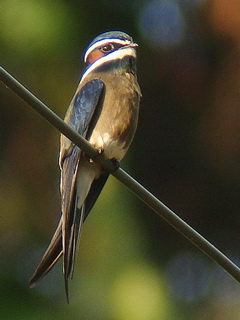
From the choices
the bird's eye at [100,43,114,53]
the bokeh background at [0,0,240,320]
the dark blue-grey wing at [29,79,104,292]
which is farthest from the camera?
the bokeh background at [0,0,240,320]

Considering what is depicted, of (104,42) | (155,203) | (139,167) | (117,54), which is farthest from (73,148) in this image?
(139,167)

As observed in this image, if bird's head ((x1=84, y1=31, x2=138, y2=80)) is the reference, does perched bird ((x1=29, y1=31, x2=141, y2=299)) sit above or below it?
below

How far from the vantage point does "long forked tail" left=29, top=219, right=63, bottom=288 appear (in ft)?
11.0

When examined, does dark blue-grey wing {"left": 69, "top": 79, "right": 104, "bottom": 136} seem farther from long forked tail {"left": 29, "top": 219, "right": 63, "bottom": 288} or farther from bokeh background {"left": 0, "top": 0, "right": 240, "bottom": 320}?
bokeh background {"left": 0, "top": 0, "right": 240, "bottom": 320}

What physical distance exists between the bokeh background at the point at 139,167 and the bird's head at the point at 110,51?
1.07 m

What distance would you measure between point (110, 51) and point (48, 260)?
1.26 m

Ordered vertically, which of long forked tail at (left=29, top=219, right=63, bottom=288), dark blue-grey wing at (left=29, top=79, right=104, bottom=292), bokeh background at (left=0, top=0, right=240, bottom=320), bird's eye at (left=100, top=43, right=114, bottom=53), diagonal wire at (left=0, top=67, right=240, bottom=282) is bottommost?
bokeh background at (left=0, top=0, right=240, bottom=320)

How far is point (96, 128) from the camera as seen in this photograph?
13.3 ft

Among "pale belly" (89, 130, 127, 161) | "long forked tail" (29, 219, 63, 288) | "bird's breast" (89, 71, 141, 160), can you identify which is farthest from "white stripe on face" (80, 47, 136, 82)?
"long forked tail" (29, 219, 63, 288)

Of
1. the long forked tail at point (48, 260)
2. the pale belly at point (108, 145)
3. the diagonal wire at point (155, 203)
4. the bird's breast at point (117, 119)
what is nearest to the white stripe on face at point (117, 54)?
the bird's breast at point (117, 119)

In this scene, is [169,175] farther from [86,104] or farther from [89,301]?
[86,104]

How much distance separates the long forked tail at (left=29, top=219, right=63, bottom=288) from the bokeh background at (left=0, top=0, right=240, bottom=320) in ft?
6.15

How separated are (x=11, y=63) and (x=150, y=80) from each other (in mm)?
951

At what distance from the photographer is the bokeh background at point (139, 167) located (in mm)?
5609
